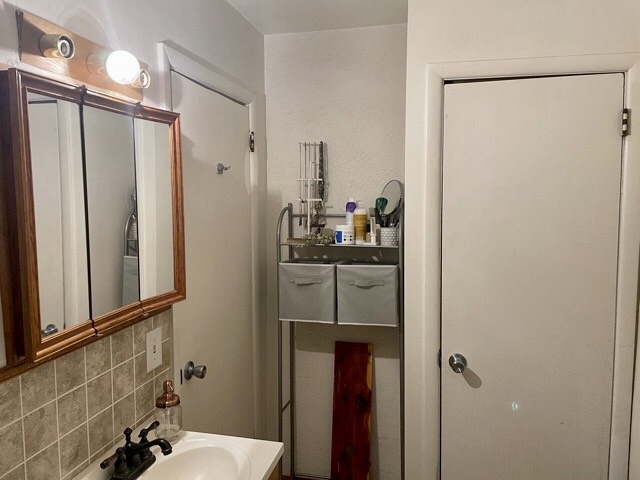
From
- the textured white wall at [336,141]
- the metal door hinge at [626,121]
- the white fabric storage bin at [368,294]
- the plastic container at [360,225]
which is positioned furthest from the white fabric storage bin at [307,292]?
the metal door hinge at [626,121]

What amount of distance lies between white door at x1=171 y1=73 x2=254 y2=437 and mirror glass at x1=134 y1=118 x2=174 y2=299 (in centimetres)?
17

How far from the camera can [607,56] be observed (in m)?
1.63

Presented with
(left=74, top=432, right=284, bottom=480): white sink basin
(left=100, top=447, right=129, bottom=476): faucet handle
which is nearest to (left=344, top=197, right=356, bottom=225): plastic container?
(left=74, top=432, right=284, bottom=480): white sink basin

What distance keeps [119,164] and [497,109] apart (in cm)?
126

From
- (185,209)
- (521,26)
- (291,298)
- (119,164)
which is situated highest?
(521,26)

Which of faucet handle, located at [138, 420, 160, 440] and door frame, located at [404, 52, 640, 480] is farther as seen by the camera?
door frame, located at [404, 52, 640, 480]

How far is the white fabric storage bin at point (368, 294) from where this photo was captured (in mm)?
2084

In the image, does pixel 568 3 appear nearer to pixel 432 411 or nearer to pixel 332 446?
pixel 432 411

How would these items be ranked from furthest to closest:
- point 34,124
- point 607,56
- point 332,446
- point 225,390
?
1. point 332,446
2. point 225,390
3. point 607,56
4. point 34,124

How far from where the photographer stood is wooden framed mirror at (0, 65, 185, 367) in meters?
1.02

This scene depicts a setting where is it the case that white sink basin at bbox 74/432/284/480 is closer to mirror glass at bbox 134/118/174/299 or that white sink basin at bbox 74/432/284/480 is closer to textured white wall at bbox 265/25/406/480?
mirror glass at bbox 134/118/174/299

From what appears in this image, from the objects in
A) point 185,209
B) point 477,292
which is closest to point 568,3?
point 477,292

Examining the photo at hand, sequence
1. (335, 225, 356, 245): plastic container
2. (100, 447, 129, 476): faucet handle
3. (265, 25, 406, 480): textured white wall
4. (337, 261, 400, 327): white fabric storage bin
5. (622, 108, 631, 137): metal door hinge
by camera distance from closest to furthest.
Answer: (100, 447, 129, 476): faucet handle
(622, 108, 631, 137): metal door hinge
(337, 261, 400, 327): white fabric storage bin
(335, 225, 356, 245): plastic container
(265, 25, 406, 480): textured white wall

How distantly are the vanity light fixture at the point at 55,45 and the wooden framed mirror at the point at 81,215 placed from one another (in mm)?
76
